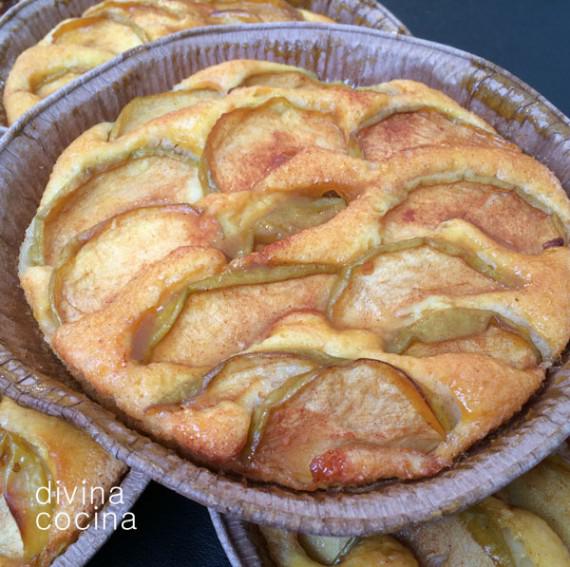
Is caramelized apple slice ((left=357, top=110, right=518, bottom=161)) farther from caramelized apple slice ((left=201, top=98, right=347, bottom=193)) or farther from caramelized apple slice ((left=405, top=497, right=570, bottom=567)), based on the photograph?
caramelized apple slice ((left=405, top=497, right=570, bottom=567))

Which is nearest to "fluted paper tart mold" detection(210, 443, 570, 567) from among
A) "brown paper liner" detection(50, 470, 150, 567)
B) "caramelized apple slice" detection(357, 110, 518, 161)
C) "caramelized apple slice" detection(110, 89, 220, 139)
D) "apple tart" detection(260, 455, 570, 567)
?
"apple tart" detection(260, 455, 570, 567)

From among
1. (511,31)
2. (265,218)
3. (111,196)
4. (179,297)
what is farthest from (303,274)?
(511,31)

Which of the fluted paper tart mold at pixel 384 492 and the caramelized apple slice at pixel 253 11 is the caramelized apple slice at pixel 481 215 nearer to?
the fluted paper tart mold at pixel 384 492

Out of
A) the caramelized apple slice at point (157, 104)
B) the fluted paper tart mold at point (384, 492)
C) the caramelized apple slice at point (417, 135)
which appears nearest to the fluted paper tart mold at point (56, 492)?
the fluted paper tart mold at point (384, 492)

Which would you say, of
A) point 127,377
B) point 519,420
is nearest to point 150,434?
point 127,377

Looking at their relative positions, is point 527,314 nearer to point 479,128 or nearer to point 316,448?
point 316,448

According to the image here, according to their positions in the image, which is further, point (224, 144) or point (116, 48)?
point (116, 48)
